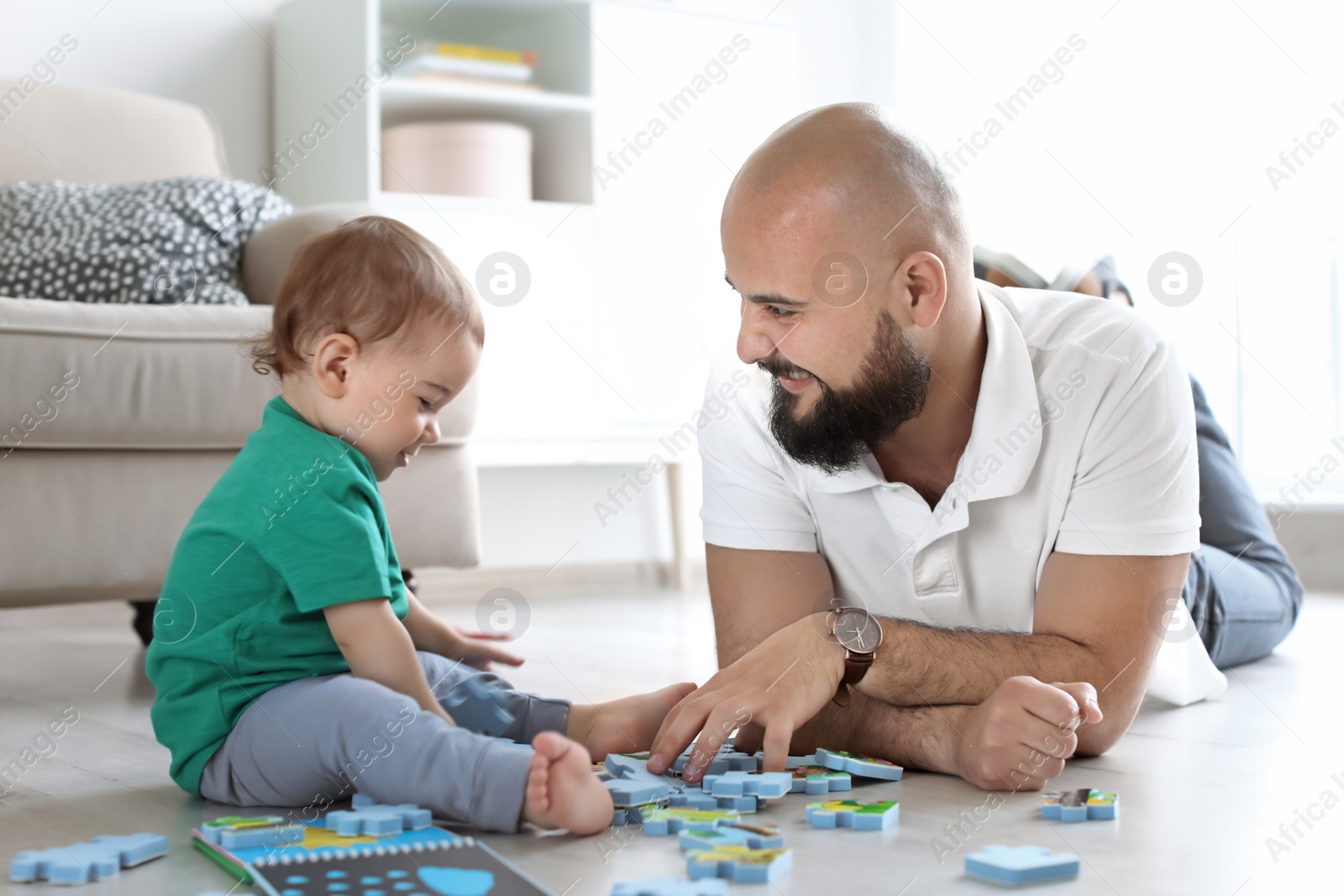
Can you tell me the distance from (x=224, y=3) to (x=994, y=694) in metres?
3.00

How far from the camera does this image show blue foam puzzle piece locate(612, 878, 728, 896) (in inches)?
33.2

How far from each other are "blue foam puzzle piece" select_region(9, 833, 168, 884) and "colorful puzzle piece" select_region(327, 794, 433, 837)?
0.47 feet

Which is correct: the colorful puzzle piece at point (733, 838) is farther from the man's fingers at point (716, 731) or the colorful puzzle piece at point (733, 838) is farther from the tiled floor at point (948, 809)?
the man's fingers at point (716, 731)

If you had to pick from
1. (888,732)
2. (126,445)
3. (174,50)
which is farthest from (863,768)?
(174,50)

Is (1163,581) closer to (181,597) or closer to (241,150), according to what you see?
(181,597)

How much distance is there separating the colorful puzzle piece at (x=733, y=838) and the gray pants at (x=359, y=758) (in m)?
0.15

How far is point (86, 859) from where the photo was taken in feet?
3.16

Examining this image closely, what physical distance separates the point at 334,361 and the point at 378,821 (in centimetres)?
46

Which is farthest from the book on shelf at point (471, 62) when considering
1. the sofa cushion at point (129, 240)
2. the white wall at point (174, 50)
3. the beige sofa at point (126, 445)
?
the beige sofa at point (126, 445)

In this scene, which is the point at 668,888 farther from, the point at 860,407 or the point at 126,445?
the point at 126,445

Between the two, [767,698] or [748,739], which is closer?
[767,698]

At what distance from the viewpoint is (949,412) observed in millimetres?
1415

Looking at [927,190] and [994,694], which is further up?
[927,190]

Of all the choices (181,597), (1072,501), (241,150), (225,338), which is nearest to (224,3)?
(241,150)
